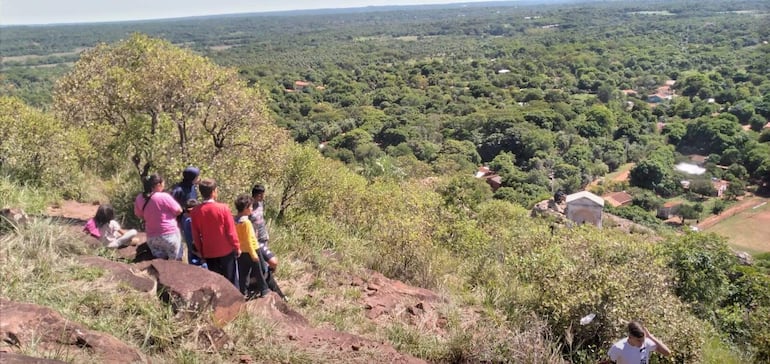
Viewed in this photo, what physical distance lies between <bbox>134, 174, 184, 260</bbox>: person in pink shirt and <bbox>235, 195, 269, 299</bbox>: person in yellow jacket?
2.18 feet

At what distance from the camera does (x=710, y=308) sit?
12.7m

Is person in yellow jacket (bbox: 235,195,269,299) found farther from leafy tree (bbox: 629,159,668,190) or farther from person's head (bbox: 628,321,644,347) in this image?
leafy tree (bbox: 629,159,668,190)

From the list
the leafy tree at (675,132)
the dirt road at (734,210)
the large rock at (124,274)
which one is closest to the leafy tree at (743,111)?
the leafy tree at (675,132)

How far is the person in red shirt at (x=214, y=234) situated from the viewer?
4.54 metres

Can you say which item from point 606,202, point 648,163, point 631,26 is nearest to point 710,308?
point 606,202

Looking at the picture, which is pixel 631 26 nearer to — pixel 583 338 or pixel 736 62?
pixel 736 62

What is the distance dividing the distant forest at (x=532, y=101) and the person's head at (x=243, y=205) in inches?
296

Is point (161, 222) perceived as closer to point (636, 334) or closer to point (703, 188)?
point (636, 334)

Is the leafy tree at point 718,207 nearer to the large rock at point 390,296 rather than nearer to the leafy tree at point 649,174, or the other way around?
the leafy tree at point 649,174

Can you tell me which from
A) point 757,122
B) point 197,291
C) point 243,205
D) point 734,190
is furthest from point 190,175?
point 757,122

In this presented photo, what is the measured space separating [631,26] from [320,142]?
114 meters

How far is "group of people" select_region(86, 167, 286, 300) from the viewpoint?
181 inches

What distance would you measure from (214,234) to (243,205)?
348 millimetres

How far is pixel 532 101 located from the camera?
6106 cm
